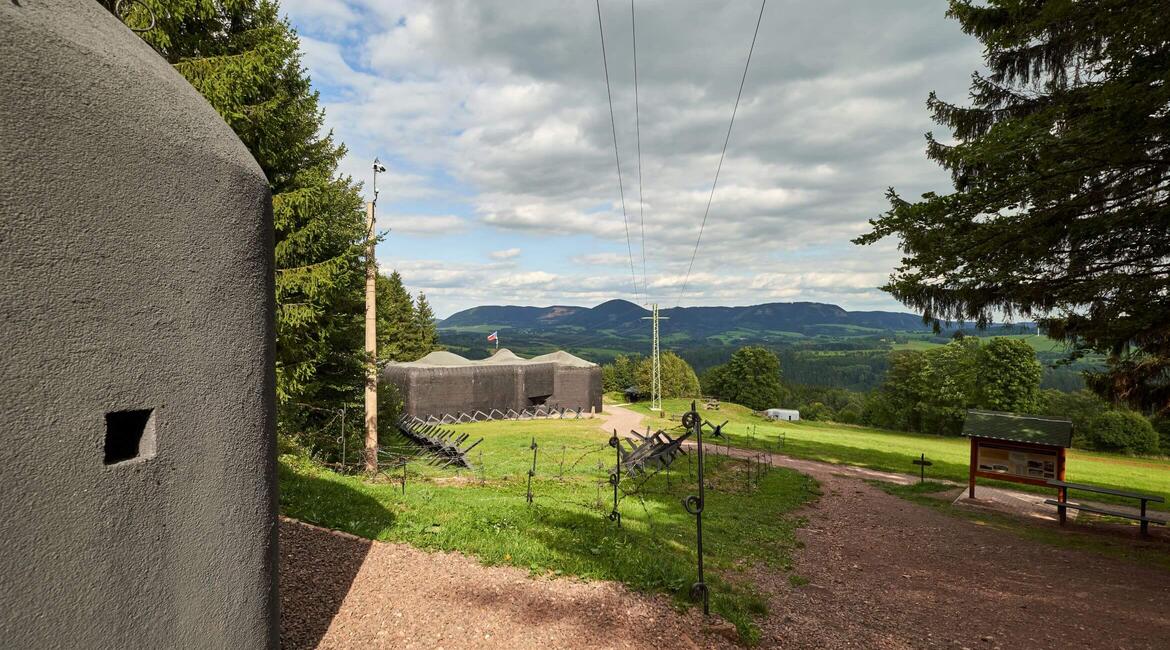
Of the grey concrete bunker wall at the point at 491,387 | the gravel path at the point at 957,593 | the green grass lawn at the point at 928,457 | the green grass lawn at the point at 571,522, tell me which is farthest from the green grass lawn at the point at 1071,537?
the grey concrete bunker wall at the point at 491,387

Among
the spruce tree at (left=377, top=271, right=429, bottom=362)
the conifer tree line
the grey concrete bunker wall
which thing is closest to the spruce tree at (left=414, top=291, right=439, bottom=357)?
the spruce tree at (left=377, top=271, right=429, bottom=362)

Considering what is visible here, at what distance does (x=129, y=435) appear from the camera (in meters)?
3.24

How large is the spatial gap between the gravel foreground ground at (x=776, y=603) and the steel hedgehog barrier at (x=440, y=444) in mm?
9621

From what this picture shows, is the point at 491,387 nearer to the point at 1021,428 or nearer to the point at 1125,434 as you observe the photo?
the point at 1021,428

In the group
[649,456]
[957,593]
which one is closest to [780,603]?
[957,593]

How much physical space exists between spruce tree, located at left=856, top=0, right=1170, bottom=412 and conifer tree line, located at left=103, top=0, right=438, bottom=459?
41.8ft

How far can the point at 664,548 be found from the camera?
8.78m

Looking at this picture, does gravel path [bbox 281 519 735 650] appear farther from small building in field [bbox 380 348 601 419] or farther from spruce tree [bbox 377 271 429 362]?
spruce tree [bbox 377 271 429 362]

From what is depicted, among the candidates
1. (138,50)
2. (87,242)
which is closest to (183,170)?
(87,242)

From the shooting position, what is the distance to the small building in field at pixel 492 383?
32562mm

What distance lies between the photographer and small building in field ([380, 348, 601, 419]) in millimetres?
32562

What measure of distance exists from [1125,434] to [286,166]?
57.7 meters

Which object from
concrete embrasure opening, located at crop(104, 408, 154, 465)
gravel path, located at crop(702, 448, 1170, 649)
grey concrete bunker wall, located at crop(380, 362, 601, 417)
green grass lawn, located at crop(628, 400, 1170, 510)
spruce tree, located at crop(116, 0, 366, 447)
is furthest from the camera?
grey concrete bunker wall, located at crop(380, 362, 601, 417)

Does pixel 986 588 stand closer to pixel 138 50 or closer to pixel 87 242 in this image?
pixel 87 242
